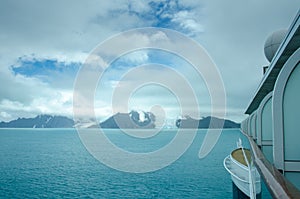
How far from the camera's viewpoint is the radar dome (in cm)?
1311

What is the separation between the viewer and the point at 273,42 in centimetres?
1352

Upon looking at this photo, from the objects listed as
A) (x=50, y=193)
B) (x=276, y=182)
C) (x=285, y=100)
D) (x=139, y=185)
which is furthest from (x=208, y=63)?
(x=50, y=193)

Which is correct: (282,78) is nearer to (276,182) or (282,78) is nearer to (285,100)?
(285,100)

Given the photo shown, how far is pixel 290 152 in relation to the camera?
4734mm

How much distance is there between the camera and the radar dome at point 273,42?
43.0ft

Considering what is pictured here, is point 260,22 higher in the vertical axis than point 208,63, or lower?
higher

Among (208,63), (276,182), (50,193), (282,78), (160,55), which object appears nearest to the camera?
(276,182)

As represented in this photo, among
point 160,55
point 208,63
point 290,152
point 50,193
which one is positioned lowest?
point 50,193

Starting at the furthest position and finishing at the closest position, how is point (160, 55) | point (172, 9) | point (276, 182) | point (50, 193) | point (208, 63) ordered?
point (50, 193) < point (160, 55) < point (172, 9) < point (208, 63) < point (276, 182)

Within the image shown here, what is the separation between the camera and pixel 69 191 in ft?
59.1

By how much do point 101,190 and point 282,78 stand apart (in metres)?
15.8

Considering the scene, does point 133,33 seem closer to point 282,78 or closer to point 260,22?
point 260,22

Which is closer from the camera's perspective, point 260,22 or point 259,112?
point 259,112

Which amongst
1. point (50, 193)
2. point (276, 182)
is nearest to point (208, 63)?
point (276, 182)
